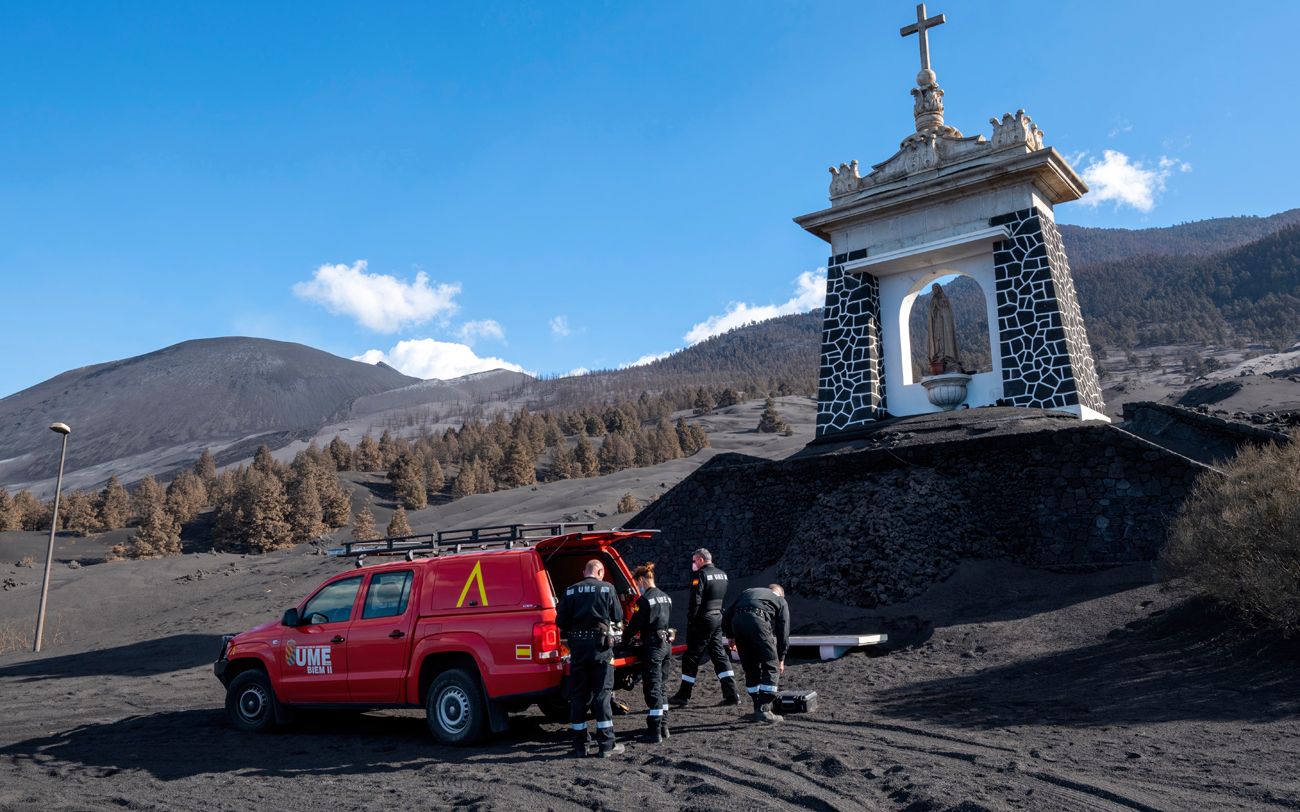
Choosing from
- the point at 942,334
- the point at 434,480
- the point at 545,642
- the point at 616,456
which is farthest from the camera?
the point at 616,456

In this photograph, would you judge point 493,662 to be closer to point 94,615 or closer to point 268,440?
point 94,615

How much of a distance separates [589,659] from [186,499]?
52.2 m

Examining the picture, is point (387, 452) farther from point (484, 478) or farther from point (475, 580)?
point (475, 580)

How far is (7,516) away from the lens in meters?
51.8

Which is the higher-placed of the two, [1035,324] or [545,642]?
[1035,324]

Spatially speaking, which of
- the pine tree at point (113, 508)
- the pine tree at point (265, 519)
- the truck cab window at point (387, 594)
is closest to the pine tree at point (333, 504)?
the pine tree at point (265, 519)

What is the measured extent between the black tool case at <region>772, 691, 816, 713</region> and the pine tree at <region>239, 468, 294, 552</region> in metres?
40.0

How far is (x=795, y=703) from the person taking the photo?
8.98m

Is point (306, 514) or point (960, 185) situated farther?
point (306, 514)

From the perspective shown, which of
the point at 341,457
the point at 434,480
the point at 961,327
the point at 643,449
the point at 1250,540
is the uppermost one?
the point at 961,327

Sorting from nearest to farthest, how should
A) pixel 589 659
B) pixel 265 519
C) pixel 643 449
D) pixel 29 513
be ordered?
pixel 589 659 < pixel 265 519 < pixel 29 513 < pixel 643 449

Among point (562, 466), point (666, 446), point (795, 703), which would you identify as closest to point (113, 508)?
point (562, 466)

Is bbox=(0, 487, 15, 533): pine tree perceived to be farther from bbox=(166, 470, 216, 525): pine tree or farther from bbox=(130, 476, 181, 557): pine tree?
bbox=(130, 476, 181, 557): pine tree

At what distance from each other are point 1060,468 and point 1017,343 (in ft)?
14.7
